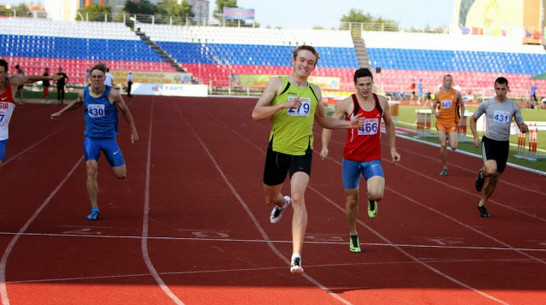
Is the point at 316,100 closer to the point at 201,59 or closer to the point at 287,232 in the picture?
the point at 287,232

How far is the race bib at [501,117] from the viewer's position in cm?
1090

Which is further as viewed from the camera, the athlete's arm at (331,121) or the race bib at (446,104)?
the race bib at (446,104)

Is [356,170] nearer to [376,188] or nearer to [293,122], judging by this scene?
[376,188]

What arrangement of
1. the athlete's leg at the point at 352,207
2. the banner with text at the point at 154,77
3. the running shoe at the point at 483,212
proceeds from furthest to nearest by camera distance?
the banner with text at the point at 154,77, the running shoe at the point at 483,212, the athlete's leg at the point at 352,207

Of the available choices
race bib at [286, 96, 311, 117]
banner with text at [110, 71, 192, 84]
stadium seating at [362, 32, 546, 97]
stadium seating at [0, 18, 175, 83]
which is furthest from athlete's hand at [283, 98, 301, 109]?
stadium seating at [362, 32, 546, 97]

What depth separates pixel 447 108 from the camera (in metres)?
15.8

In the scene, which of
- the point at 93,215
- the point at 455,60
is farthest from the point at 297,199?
the point at 455,60

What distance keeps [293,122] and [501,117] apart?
15.9 feet

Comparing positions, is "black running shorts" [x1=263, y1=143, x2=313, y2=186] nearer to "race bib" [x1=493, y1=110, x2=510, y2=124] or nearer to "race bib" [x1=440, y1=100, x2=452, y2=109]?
"race bib" [x1=493, y1=110, x2=510, y2=124]

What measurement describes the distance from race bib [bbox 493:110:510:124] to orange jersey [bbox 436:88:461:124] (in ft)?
15.5

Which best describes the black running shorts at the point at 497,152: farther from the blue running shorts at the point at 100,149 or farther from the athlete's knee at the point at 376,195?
the blue running shorts at the point at 100,149

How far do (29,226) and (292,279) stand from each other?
3630mm

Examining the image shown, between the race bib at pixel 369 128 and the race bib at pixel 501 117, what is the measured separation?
A: 3338 mm

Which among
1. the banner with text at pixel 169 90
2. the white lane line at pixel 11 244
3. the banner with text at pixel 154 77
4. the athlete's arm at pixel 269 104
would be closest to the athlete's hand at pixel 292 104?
the athlete's arm at pixel 269 104
